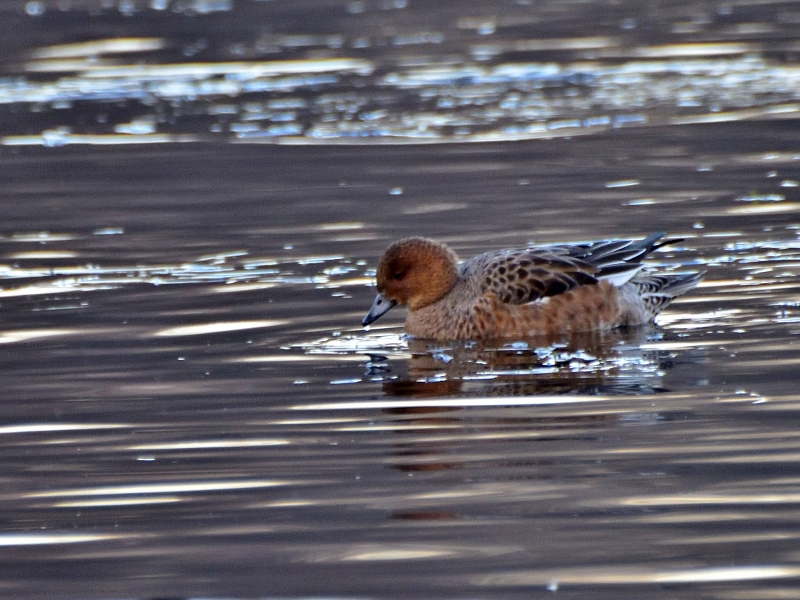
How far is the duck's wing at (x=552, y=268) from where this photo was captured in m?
9.46

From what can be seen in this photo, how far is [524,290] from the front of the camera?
31.0 feet

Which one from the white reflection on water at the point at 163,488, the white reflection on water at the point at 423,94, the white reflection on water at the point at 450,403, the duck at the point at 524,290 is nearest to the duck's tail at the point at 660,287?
the duck at the point at 524,290

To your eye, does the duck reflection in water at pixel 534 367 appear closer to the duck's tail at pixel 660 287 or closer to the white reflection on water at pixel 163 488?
the duck's tail at pixel 660 287

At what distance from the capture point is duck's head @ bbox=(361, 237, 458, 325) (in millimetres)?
9688

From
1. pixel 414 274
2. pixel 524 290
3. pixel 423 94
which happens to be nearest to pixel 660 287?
pixel 524 290

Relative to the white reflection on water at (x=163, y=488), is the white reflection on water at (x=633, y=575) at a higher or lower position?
lower

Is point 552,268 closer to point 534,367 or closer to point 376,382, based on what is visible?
point 534,367

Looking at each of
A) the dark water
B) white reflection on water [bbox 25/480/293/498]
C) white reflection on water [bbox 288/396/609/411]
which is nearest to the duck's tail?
the dark water

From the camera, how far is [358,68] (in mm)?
22422

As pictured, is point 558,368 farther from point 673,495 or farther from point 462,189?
point 462,189

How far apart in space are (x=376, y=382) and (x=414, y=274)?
1541 mm

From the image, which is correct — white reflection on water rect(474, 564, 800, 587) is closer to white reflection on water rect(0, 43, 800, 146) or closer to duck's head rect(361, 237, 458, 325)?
duck's head rect(361, 237, 458, 325)

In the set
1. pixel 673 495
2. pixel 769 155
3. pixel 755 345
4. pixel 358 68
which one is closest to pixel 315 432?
pixel 673 495

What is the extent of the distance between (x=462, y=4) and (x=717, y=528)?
25.2 m
